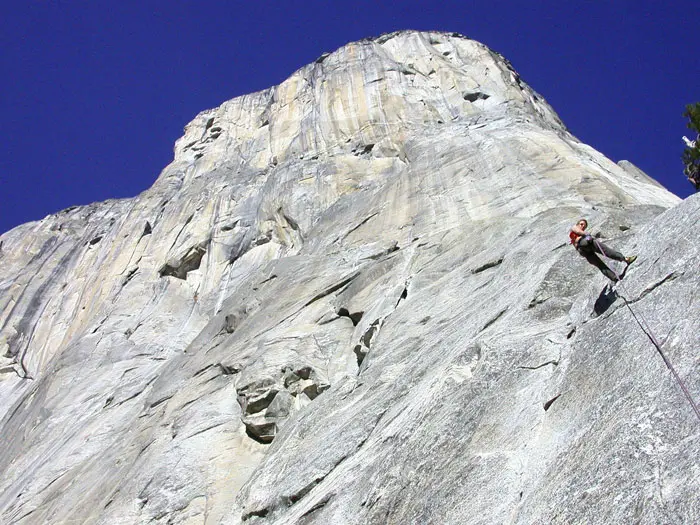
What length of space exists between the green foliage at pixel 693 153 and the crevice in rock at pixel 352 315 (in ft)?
30.5

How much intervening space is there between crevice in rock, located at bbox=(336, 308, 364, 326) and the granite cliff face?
0.06 meters

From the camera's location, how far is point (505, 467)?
418 inches

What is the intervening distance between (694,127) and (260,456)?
627 inches

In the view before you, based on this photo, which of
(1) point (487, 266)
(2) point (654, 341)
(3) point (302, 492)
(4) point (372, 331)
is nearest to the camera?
(2) point (654, 341)

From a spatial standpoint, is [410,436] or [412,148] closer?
[410,436]

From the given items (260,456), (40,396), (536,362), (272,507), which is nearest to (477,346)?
(536,362)

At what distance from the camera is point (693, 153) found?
74.8 feet

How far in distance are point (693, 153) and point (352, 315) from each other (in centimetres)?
1080

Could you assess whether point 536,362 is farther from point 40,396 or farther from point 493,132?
point 40,396

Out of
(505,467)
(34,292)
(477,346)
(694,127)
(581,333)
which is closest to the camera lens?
(505,467)

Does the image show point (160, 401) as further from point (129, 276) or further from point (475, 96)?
point (475, 96)

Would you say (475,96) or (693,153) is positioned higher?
(475,96)

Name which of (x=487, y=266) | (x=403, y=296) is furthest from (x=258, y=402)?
(x=487, y=266)

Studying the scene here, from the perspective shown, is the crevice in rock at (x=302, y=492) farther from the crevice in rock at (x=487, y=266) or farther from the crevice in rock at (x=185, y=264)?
the crevice in rock at (x=185, y=264)
